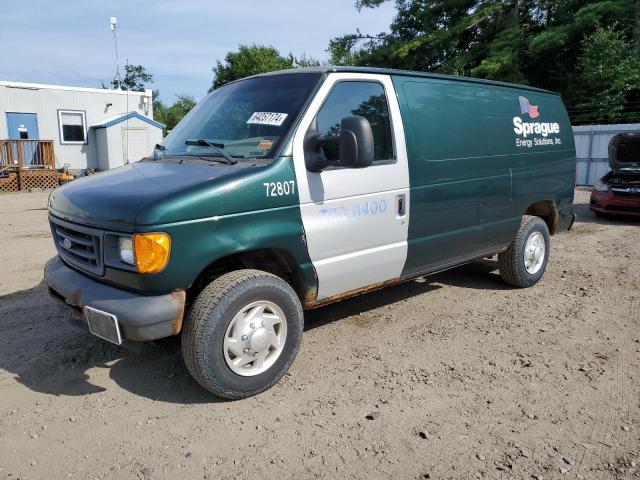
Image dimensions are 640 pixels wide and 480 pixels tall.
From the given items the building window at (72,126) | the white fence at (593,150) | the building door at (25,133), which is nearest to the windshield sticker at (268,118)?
the white fence at (593,150)

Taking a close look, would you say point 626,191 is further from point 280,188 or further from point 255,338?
point 255,338

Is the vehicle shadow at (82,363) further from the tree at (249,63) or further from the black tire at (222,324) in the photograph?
the tree at (249,63)

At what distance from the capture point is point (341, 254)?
12.6 feet

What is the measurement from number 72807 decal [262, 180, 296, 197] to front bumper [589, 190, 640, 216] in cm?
942

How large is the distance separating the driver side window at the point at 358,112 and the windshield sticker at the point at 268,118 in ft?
0.87

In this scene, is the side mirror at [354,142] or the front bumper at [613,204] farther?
the front bumper at [613,204]

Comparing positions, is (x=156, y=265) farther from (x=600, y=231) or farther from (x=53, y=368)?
(x=600, y=231)

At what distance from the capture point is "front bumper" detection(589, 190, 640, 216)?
33.9 feet

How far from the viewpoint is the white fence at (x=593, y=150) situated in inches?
662

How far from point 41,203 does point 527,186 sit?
43.4 feet

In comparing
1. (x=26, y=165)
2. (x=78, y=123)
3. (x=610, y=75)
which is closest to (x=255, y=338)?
(x=26, y=165)

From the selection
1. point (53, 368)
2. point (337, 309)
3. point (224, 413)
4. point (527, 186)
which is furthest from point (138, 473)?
point (527, 186)

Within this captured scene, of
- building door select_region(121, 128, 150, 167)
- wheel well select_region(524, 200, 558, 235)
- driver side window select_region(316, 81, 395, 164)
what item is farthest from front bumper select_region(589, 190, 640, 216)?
→ building door select_region(121, 128, 150, 167)

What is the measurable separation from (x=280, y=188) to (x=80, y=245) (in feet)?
4.59
